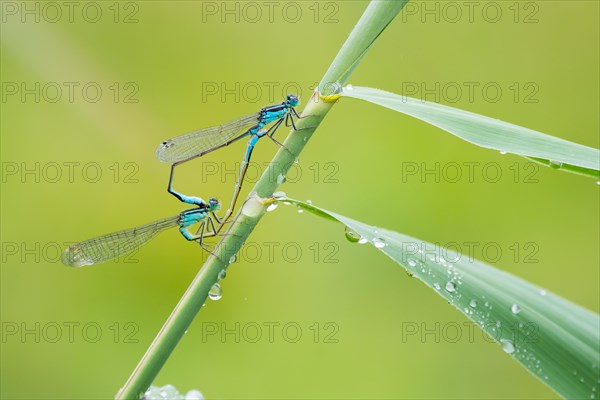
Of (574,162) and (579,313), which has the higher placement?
(574,162)

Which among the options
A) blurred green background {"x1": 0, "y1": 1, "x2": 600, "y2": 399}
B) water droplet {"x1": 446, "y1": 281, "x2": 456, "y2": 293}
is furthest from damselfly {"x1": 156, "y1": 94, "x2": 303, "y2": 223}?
water droplet {"x1": 446, "y1": 281, "x2": 456, "y2": 293}

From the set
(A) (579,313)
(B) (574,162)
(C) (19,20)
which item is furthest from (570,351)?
(C) (19,20)

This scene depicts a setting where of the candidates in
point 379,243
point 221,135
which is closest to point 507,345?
point 379,243

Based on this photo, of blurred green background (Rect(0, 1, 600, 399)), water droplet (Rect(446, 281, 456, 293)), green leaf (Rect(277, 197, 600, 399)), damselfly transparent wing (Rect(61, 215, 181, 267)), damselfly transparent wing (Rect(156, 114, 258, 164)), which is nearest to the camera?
green leaf (Rect(277, 197, 600, 399))

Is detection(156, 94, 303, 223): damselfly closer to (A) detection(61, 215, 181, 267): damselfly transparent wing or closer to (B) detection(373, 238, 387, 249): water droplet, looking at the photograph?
(A) detection(61, 215, 181, 267): damselfly transparent wing

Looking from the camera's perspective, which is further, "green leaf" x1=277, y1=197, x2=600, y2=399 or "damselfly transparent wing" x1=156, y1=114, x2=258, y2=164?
"damselfly transparent wing" x1=156, y1=114, x2=258, y2=164

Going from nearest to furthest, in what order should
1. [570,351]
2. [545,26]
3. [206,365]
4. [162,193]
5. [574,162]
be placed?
[570,351] < [574,162] < [206,365] < [162,193] < [545,26]

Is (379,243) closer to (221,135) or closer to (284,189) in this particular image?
(221,135)

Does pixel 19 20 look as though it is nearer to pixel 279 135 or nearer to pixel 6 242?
pixel 6 242
